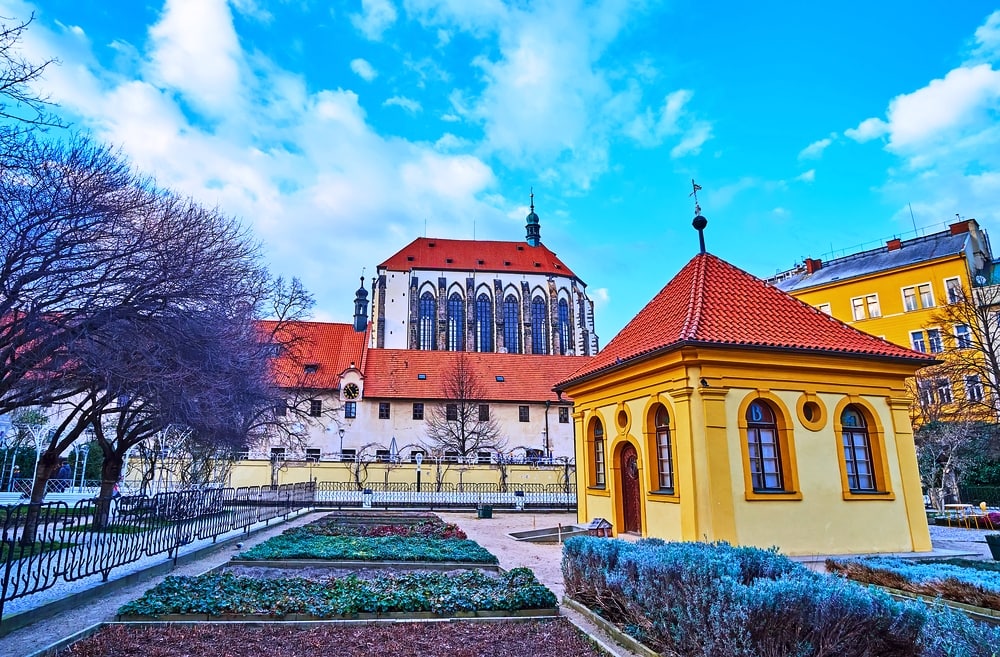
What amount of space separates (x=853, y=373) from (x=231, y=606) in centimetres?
1351

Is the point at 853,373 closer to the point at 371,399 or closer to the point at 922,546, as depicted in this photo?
the point at 922,546

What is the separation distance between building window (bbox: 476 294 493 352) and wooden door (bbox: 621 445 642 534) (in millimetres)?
49223

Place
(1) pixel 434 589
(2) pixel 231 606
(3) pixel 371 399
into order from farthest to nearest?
1. (3) pixel 371 399
2. (1) pixel 434 589
3. (2) pixel 231 606

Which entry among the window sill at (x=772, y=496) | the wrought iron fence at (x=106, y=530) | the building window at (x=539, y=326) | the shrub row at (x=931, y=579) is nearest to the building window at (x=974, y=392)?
the window sill at (x=772, y=496)

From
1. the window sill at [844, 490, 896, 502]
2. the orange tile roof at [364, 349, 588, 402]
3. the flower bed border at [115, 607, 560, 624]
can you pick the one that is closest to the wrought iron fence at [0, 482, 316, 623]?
the flower bed border at [115, 607, 560, 624]

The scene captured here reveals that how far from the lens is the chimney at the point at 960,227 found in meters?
40.3

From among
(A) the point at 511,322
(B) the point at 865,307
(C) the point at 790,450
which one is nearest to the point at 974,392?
(B) the point at 865,307

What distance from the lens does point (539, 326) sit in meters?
67.2

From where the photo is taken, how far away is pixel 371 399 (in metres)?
42.8

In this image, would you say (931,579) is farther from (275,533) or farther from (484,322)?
(484,322)

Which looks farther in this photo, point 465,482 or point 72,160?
point 465,482

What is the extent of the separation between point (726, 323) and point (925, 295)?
114 feet

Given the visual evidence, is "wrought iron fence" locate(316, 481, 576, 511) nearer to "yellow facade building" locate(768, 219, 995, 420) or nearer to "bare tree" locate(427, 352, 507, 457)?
"bare tree" locate(427, 352, 507, 457)

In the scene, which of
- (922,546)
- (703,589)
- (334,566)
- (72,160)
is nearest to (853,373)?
(922,546)
